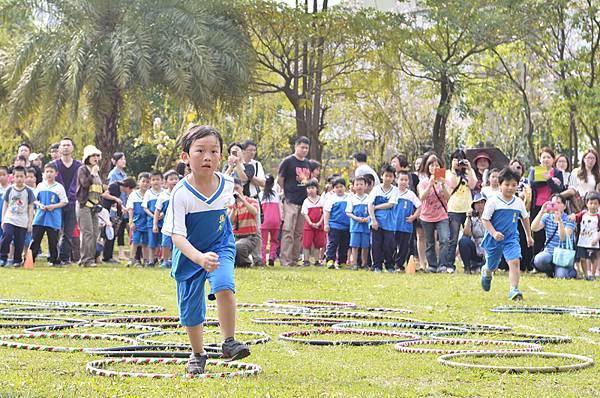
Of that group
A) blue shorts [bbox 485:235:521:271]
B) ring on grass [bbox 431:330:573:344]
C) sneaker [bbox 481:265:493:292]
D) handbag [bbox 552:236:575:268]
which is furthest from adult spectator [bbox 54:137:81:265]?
ring on grass [bbox 431:330:573:344]

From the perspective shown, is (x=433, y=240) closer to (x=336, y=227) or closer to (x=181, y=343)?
(x=336, y=227)

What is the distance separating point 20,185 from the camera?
62.8 feet

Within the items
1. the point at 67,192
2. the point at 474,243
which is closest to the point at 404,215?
the point at 474,243

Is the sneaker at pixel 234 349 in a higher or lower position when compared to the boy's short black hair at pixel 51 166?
lower

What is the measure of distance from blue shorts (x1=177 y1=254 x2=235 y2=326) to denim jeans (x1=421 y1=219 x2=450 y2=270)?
12123mm

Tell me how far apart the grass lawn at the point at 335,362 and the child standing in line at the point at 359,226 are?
5.10 metres

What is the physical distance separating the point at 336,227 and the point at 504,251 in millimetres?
7439

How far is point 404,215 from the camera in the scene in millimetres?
19328

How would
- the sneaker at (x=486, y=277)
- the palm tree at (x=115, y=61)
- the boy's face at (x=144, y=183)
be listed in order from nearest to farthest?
the sneaker at (x=486, y=277)
the boy's face at (x=144, y=183)
the palm tree at (x=115, y=61)

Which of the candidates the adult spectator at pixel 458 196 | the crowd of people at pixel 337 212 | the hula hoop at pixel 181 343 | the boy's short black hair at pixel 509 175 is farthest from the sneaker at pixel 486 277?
the hula hoop at pixel 181 343

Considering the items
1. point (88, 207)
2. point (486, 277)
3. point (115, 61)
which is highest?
point (115, 61)

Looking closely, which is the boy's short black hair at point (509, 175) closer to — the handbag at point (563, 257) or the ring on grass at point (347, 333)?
the ring on grass at point (347, 333)

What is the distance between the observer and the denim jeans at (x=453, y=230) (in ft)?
62.6

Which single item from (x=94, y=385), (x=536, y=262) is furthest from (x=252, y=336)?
(x=536, y=262)
